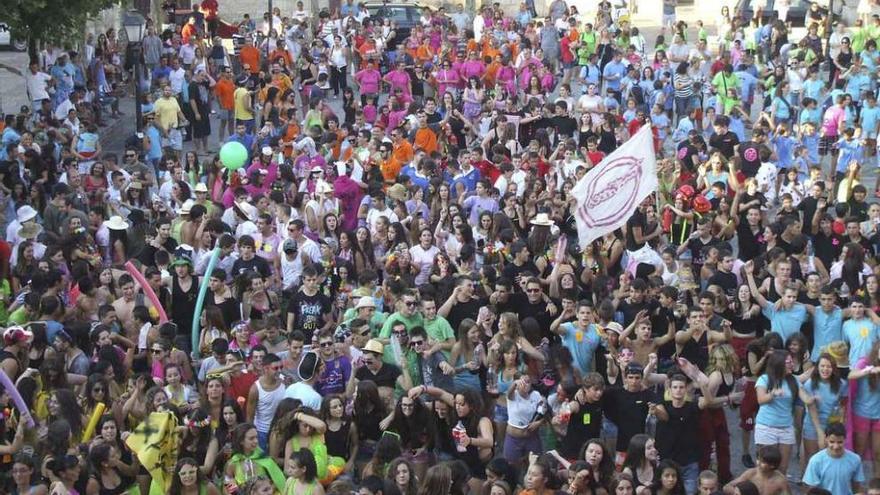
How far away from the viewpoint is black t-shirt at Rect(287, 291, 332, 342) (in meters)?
14.4

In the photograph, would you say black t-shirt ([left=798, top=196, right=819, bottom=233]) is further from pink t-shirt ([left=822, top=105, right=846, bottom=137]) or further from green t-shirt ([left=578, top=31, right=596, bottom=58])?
green t-shirt ([left=578, top=31, right=596, bottom=58])

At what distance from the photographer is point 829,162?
23.4m

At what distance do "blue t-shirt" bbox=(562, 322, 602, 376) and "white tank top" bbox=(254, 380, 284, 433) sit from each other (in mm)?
2458

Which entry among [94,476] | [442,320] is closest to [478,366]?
[442,320]

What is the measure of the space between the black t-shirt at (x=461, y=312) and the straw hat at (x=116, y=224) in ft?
14.4

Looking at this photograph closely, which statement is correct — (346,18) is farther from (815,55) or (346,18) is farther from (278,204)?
(278,204)

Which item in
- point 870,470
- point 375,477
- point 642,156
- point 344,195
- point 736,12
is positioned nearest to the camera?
point 375,477

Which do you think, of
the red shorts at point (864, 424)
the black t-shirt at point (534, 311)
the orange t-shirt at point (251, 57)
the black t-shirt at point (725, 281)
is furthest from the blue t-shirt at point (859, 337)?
the orange t-shirt at point (251, 57)

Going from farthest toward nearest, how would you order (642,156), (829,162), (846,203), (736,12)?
(736,12)
(829,162)
(846,203)
(642,156)

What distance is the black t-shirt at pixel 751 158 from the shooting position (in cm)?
1909

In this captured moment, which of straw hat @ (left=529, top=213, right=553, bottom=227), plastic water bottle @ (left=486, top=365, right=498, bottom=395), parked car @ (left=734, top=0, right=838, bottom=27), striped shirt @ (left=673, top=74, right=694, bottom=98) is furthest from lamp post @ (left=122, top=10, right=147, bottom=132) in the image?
parked car @ (left=734, top=0, right=838, bottom=27)

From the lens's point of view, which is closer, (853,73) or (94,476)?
(94,476)

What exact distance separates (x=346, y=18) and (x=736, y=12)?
754 centimetres

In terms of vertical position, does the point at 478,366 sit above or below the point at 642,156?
below
